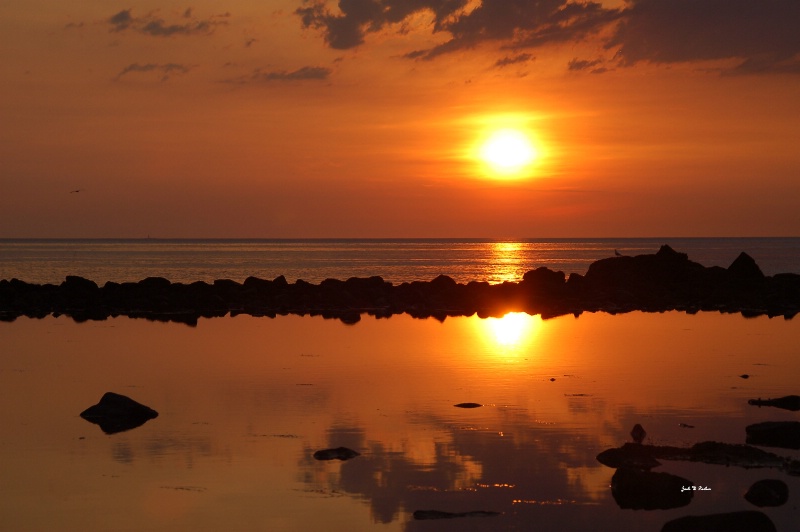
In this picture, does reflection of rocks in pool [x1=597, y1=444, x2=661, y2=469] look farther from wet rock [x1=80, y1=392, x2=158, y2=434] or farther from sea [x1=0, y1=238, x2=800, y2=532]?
wet rock [x1=80, y1=392, x2=158, y2=434]

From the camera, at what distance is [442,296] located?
49094mm

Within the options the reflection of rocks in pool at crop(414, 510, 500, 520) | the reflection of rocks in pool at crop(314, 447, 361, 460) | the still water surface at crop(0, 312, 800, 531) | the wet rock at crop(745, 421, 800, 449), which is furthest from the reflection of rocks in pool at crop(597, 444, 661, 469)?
the reflection of rocks in pool at crop(314, 447, 361, 460)

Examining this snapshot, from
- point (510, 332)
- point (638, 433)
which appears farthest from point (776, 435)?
point (510, 332)

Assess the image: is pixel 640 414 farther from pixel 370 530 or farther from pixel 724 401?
pixel 370 530

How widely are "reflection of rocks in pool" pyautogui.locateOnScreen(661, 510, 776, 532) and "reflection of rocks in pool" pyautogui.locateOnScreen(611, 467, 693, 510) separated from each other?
3.11 feet

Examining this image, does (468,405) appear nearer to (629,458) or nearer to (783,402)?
(629,458)

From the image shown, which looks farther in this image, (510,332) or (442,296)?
(442,296)

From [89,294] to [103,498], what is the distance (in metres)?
35.0

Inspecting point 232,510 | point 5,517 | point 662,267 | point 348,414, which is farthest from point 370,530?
point 662,267

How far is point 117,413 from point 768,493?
12.2 m

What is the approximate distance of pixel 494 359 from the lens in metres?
27.0

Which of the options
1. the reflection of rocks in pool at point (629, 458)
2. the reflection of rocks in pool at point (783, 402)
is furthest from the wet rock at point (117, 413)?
the reflection of rocks in pool at point (783, 402)

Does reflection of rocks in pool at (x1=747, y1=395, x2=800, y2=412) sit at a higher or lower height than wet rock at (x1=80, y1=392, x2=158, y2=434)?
higher

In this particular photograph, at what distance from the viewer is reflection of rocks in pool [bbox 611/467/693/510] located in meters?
12.9
